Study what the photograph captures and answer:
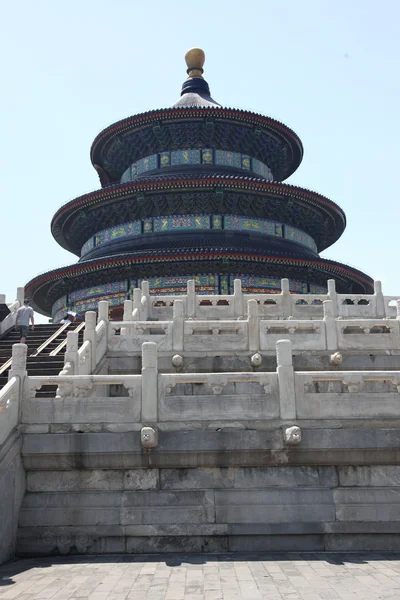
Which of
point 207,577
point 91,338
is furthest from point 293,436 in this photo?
point 91,338

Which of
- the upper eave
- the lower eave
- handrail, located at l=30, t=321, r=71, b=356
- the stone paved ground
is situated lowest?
the stone paved ground

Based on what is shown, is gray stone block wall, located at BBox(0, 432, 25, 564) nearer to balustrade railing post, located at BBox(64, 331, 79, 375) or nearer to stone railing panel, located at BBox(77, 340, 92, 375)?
balustrade railing post, located at BBox(64, 331, 79, 375)

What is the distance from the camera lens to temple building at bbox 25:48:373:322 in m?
27.6

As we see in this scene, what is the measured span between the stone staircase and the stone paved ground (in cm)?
341

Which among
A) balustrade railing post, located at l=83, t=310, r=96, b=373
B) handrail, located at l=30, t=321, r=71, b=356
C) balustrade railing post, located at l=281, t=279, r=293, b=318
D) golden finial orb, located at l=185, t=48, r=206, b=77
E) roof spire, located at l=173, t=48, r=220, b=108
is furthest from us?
golden finial orb, located at l=185, t=48, r=206, b=77

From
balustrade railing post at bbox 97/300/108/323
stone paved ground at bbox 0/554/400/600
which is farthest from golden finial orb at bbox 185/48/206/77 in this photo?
stone paved ground at bbox 0/554/400/600

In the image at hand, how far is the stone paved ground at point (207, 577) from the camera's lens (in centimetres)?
675

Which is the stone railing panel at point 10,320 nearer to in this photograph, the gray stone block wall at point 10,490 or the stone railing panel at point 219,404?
the gray stone block wall at point 10,490

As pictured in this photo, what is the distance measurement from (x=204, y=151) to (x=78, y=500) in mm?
26558

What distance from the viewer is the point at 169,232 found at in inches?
1176

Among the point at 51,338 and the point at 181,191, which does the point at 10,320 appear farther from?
the point at 181,191

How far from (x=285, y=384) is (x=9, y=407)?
410cm

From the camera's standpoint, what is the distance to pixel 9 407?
9039 mm

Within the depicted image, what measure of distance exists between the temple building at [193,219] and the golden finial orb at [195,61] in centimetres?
237
